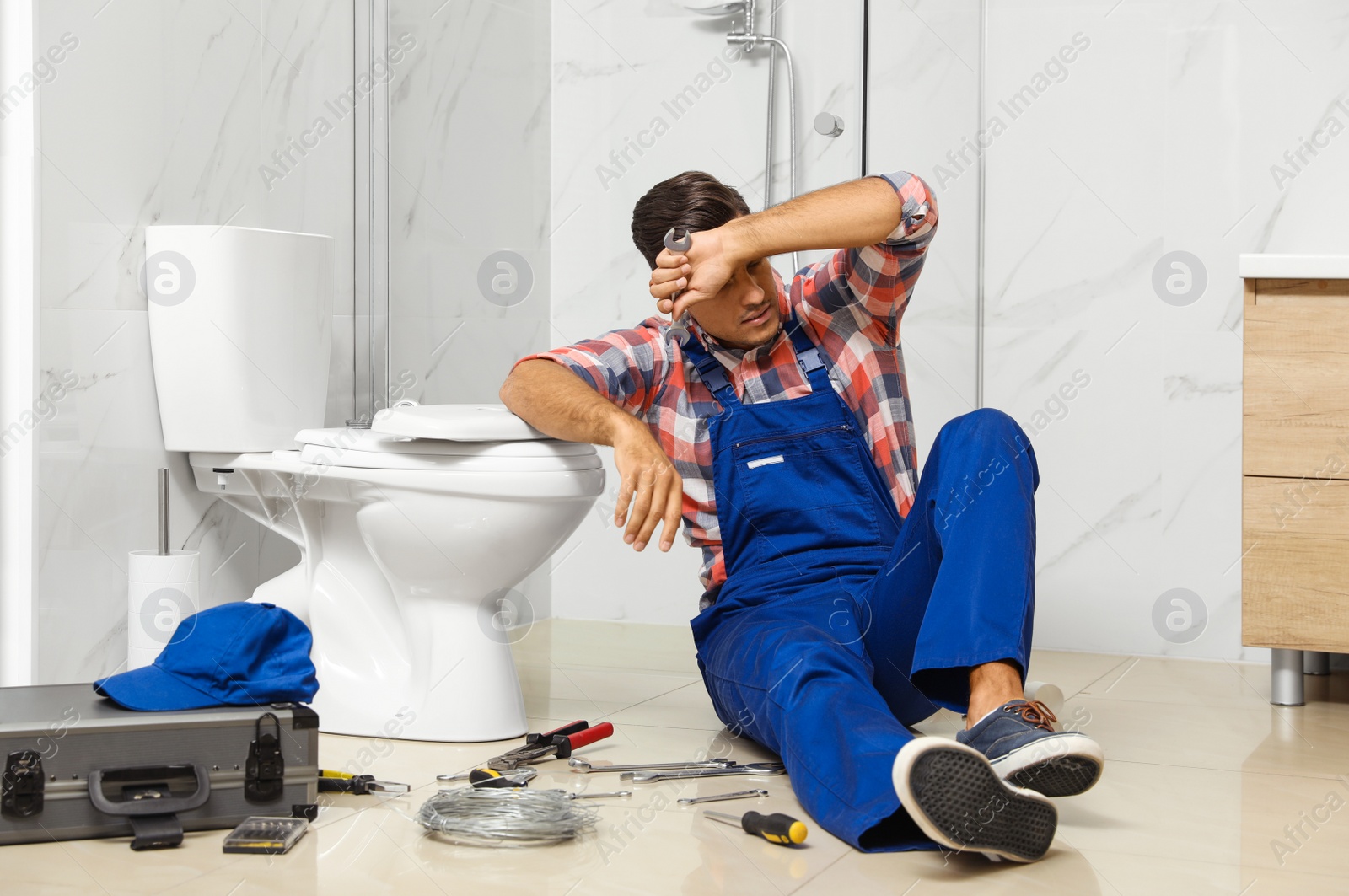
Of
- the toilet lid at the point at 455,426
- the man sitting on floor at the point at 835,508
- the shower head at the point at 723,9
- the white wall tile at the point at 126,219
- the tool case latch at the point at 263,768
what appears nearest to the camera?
the man sitting on floor at the point at 835,508

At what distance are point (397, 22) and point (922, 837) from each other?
5.75ft

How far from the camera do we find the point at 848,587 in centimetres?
153

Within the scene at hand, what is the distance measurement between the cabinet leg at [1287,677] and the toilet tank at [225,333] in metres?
1.57

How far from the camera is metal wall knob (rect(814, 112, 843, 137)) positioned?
2248 mm

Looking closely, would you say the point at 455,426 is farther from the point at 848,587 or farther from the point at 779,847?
the point at 779,847

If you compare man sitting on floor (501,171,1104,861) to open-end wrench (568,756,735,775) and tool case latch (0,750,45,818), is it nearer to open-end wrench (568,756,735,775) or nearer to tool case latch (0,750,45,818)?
open-end wrench (568,756,735,775)

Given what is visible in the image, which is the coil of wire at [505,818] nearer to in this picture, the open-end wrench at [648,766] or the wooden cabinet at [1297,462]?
the open-end wrench at [648,766]

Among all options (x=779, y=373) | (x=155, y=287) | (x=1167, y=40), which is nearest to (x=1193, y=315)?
(x=1167, y=40)

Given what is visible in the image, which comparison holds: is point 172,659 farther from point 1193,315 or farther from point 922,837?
point 1193,315

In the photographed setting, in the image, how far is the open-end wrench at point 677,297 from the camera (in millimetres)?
1487

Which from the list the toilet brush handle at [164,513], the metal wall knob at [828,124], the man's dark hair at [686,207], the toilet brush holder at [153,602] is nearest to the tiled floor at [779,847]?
the toilet brush holder at [153,602]

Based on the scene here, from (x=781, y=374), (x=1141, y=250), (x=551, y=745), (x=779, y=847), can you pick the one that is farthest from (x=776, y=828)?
(x=1141, y=250)

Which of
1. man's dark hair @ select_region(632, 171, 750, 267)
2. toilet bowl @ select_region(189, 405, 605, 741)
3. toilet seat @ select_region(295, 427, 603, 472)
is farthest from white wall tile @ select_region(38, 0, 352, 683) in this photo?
man's dark hair @ select_region(632, 171, 750, 267)

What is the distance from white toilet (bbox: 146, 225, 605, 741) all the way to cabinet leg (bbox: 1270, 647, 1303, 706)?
43.1 inches
